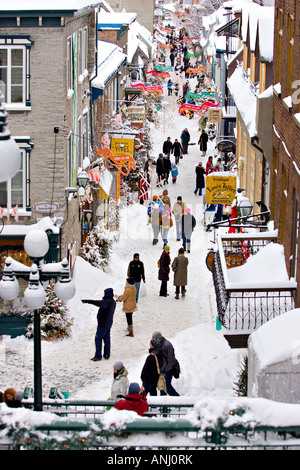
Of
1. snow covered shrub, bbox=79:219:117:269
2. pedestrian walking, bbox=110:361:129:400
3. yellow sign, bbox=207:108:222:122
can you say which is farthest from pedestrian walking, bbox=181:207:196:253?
pedestrian walking, bbox=110:361:129:400

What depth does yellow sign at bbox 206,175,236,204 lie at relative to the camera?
75.4 ft

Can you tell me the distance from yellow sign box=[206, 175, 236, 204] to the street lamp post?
12.2 metres

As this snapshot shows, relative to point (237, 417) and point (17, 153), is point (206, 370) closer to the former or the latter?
point (237, 417)

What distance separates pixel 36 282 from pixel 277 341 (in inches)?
113

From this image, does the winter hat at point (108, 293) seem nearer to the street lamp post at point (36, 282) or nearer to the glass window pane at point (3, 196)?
the glass window pane at point (3, 196)

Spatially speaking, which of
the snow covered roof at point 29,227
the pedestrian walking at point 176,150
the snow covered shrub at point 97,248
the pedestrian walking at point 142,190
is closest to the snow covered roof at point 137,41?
the pedestrian walking at point 176,150

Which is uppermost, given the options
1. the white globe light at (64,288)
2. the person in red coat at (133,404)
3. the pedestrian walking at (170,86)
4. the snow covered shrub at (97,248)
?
the pedestrian walking at (170,86)

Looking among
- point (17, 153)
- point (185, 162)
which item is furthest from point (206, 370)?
point (185, 162)

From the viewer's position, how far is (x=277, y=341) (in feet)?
33.6

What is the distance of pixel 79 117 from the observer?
22594 millimetres

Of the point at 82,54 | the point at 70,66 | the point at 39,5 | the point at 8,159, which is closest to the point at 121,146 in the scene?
the point at 82,54

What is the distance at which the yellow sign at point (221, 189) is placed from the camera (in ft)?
75.4

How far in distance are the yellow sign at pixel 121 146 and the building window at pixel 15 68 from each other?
7.75 m

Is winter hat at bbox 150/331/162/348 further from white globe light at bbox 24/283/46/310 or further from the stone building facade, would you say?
white globe light at bbox 24/283/46/310
